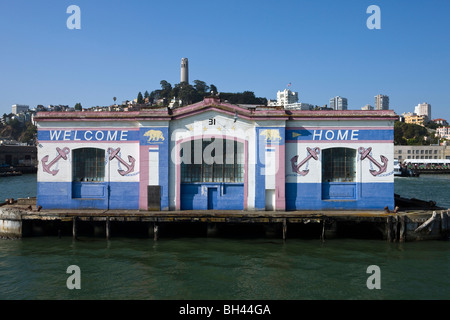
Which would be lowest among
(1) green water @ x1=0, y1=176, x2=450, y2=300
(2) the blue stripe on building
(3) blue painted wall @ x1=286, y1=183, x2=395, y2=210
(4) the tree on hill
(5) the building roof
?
(1) green water @ x1=0, y1=176, x2=450, y2=300

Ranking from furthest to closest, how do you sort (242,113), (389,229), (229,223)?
(242,113) < (229,223) < (389,229)

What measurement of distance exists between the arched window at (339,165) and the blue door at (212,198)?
6545 millimetres

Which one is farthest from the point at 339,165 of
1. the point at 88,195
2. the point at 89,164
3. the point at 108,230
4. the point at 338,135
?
the point at 88,195

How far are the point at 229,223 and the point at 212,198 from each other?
6.17 ft

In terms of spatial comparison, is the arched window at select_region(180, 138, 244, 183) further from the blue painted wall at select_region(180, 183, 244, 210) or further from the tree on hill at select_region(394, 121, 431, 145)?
the tree on hill at select_region(394, 121, 431, 145)

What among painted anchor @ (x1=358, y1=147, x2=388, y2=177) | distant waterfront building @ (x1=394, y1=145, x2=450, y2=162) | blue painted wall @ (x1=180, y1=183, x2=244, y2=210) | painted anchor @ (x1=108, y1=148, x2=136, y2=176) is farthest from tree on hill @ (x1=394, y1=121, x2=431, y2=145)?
painted anchor @ (x1=108, y1=148, x2=136, y2=176)

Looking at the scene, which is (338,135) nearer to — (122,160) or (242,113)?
(242,113)

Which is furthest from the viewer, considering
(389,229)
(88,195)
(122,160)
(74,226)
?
(88,195)

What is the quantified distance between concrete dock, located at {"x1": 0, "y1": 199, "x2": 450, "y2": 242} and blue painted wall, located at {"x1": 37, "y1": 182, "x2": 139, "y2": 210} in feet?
2.50

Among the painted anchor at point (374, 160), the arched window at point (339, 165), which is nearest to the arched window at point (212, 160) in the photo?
the arched window at point (339, 165)

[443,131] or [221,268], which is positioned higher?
[443,131]

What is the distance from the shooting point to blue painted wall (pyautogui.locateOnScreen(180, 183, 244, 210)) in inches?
814

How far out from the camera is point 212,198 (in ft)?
68.1
